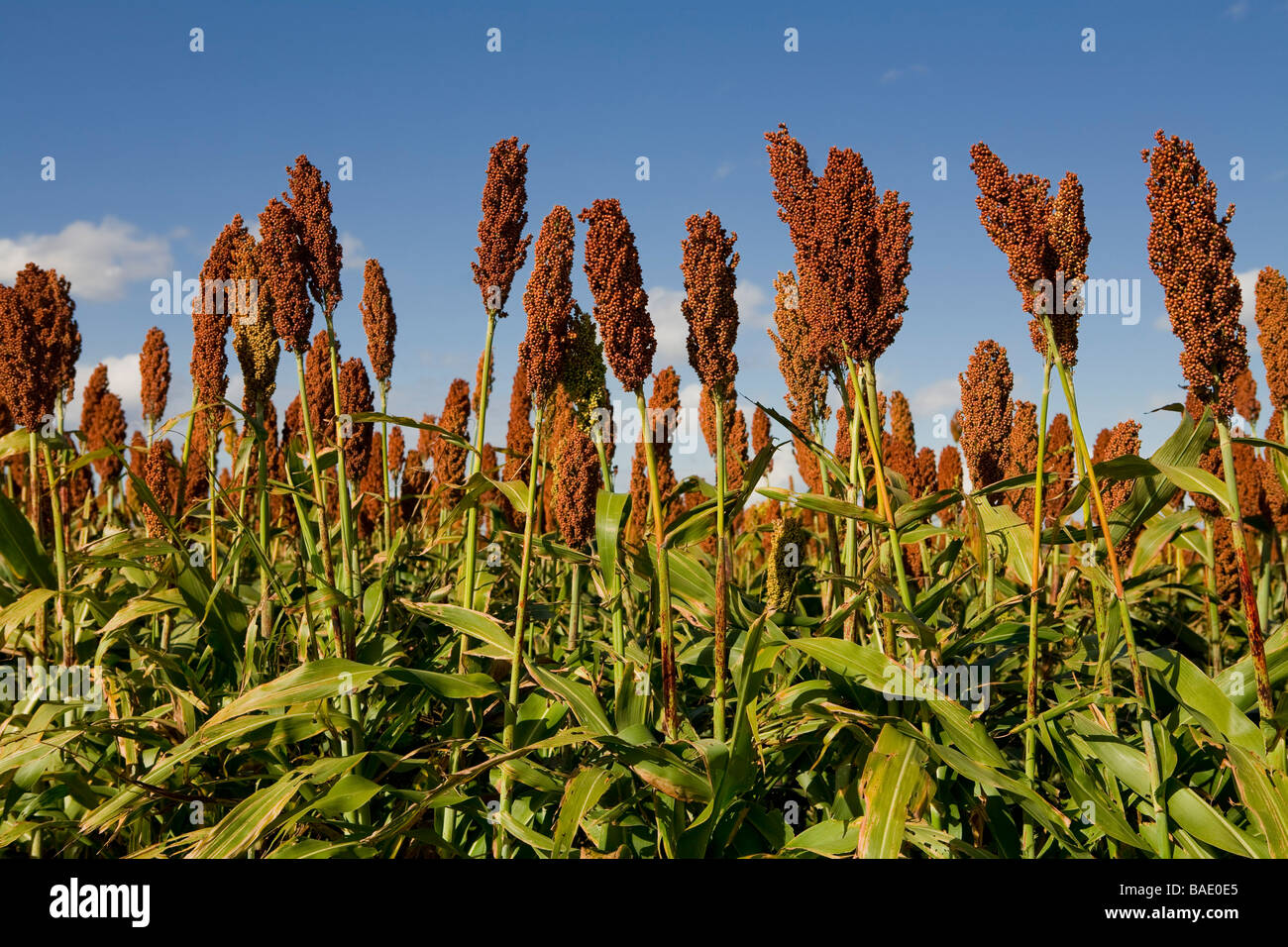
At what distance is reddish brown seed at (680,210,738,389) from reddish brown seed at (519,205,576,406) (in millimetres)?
392

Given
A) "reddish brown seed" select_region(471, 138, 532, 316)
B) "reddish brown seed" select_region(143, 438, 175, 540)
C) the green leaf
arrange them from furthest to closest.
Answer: "reddish brown seed" select_region(143, 438, 175, 540), "reddish brown seed" select_region(471, 138, 532, 316), the green leaf

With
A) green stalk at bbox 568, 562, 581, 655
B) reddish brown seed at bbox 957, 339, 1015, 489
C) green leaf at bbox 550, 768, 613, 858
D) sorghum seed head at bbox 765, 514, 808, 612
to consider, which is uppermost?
reddish brown seed at bbox 957, 339, 1015, 489

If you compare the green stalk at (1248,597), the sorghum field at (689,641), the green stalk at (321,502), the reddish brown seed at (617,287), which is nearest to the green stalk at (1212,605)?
the sorghum field at (689,641)

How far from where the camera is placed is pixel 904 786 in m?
1.97

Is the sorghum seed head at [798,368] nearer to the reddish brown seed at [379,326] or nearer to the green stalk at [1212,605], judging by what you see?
the reddish brown seed at [379,326]

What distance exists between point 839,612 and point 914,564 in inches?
83.1

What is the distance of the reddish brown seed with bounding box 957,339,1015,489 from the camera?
10.7 feet

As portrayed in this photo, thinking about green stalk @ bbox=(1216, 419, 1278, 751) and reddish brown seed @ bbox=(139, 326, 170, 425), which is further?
reddish brown seed @ bbox=(139, 326, 170, 425)

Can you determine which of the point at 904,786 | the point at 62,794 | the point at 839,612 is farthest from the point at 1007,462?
the point at 62,794

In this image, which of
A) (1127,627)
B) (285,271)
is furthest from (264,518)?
(1127,627)

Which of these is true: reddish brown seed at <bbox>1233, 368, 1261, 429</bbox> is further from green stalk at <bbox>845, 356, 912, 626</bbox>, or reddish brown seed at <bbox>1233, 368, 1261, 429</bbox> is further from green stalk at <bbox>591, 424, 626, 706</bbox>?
green stalk at <bbox>591, 424, 626, 706</bbox>

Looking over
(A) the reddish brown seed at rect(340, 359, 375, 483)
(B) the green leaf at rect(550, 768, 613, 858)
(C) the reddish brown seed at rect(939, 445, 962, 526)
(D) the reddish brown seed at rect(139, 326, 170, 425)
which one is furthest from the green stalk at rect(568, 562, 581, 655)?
(C) the reddish brown seed at rect(939, 445, 962, 526)

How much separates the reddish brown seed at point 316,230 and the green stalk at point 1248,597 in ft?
9.37
